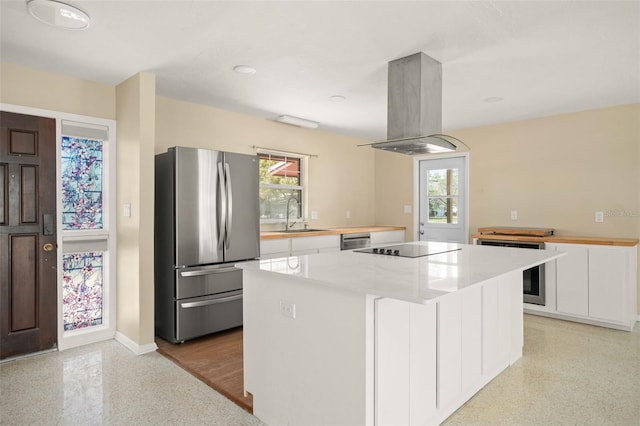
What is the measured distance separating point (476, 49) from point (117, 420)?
3298mm

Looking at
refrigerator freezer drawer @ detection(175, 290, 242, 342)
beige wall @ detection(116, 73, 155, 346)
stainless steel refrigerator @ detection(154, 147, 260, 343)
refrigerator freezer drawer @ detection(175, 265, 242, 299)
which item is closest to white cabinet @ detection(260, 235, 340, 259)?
stainless steel refrigerator @ detection(154, 147, 260, 343)

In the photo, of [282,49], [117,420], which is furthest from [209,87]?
[117,420]

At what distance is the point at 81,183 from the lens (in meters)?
3.45

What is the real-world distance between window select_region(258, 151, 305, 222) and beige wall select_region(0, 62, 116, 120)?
180cm

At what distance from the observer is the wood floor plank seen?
252 cm

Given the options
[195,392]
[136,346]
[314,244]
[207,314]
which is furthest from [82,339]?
[314,244]

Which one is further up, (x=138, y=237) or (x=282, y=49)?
(x=282, y=49)

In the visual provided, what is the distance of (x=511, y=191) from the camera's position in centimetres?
488

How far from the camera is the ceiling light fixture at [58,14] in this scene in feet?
6.89

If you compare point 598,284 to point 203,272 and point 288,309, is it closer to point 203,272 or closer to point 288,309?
point 288,309

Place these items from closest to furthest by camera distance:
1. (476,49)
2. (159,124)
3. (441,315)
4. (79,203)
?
(441,315), (476,49), (79,203), (159,124)

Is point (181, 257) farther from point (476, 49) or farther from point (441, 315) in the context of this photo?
point (476, 49)

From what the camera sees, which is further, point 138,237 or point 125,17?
point 138,237

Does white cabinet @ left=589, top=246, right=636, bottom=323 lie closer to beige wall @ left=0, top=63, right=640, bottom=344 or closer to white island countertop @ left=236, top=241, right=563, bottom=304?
beige wall @ left=0, top=63, right=640, bottom=344
